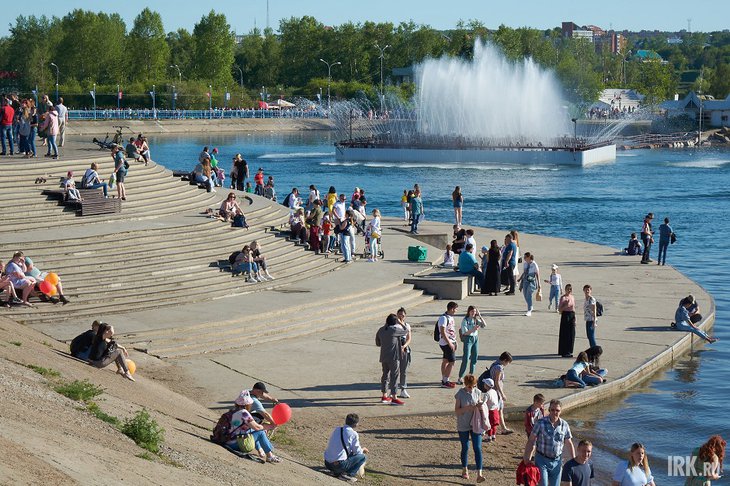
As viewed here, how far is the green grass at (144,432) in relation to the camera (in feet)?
46.2

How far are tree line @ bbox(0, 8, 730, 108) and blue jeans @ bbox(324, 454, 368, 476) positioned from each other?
139222 millimetres

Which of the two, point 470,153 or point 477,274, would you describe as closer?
point 477,274

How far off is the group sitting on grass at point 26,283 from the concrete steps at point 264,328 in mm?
2155

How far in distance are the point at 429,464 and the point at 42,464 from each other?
21.3 ft

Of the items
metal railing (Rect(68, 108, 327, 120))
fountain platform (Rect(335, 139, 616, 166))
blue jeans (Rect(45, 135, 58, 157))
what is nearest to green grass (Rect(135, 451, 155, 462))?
blue jeans (Rect(45, 135, 58, 157))

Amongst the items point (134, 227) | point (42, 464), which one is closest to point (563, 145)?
point (134, 227)

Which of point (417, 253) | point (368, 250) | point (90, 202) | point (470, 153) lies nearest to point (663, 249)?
point (417, 253)

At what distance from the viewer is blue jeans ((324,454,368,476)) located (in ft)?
50.2

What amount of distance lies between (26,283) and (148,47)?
152 metres

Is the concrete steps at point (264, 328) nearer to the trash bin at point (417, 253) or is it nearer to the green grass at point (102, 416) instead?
the trash bin at point (417, 253)

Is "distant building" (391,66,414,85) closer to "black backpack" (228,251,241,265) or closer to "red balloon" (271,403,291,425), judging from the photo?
"black backpack" (228,251,241,265)

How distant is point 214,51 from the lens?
579ft

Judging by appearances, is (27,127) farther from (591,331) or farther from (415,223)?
(591,331)

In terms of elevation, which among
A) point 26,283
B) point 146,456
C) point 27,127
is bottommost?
point 146,456
